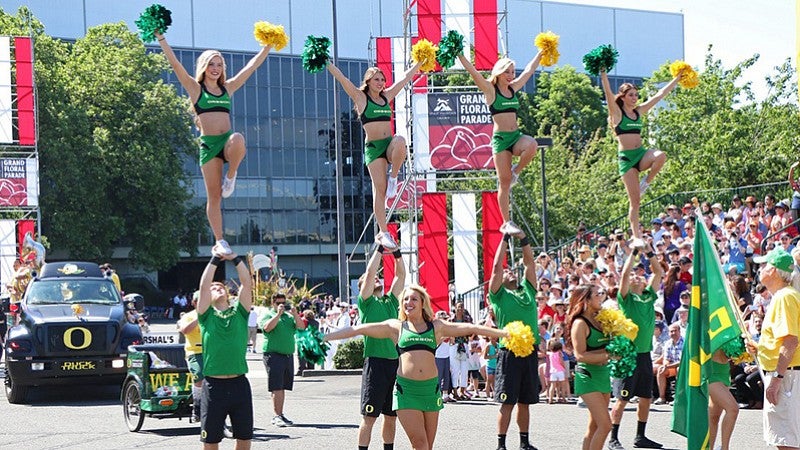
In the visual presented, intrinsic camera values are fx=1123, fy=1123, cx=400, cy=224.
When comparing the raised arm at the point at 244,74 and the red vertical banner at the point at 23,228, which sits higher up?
the raised arm at the point at 244,74

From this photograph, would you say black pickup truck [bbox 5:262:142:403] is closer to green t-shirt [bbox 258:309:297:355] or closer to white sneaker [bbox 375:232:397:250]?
green t-shirt [bbox 258:309:297:355]

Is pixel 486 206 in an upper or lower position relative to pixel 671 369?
Answer: upper

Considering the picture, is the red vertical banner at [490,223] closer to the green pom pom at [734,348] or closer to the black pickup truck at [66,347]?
the black pickup truck at [66,347]

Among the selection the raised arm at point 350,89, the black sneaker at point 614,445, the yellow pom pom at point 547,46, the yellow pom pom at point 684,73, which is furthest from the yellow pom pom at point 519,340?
the yellow pom pom at point 684,73

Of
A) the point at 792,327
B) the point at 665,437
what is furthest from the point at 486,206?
the point at 792,327

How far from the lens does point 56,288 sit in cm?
2005

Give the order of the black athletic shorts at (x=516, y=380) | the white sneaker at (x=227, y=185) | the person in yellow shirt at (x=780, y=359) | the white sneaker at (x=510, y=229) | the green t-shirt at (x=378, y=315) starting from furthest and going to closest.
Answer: the black athletic shorts at (x=516, y=380) < the white sneaker at (x=510, y=229) < the green t-shirt at (x=378, y=315) < the white sneaker at (x=227, y=185) < the person in yellow shirt at (x=780, y=359)

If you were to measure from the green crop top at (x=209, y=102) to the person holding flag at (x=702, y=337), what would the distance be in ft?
14.7

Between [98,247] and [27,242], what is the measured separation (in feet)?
71.4

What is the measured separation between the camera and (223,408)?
9.68 meters

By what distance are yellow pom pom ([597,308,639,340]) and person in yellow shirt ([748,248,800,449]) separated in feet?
5.45

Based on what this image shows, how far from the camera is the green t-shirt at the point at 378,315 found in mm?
11234

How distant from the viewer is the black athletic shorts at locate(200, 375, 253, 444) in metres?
9.66

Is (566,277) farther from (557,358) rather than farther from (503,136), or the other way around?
(503,136)
